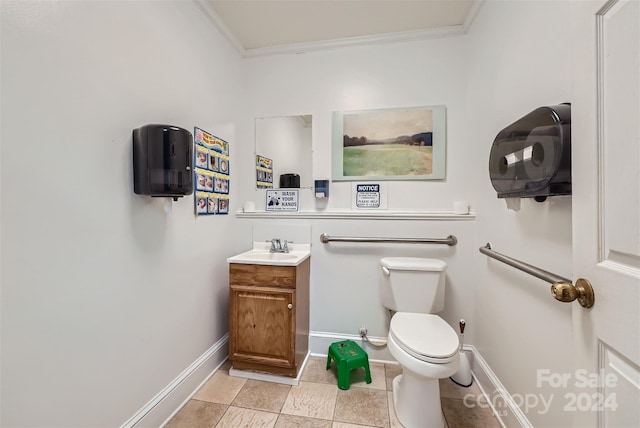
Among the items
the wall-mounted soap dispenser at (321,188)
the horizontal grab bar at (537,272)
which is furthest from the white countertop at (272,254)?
the horizontal grab bar at (537,272)

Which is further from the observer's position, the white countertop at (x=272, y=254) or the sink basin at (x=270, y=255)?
the white countertop at (x=272, y=254)

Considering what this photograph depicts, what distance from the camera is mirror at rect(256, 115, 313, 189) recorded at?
2088 millimetres

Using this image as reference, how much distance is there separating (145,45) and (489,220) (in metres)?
2.11

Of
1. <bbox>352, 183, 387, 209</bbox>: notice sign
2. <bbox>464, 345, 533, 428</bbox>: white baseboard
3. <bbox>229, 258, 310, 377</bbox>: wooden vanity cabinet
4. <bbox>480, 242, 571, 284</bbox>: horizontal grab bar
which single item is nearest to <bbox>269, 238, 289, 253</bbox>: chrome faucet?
<bbox>229, 258, 310, 377</bbox>: wooden vanity cabinet

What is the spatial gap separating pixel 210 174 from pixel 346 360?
60.3 inches

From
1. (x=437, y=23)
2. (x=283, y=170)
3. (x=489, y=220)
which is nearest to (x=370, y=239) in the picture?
(x=489, y=220)

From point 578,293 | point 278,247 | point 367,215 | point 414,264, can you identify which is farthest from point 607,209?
point 278,247

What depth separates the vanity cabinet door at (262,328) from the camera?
1.66 metres

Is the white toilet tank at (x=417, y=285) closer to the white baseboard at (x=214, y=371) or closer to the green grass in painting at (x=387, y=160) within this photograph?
the white baseboard at (x=214, y=371)

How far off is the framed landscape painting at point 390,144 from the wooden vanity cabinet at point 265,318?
2.98ft

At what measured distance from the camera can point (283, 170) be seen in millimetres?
2117

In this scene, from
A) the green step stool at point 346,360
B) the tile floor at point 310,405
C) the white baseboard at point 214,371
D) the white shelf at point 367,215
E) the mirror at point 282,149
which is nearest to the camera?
the white baseboard at point 214,371

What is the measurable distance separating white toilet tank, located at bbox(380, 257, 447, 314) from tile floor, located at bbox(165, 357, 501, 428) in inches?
20.2

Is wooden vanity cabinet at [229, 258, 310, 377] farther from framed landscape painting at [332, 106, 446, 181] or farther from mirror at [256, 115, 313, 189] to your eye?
framed landscape painting at [332, 106, 446, 181]
